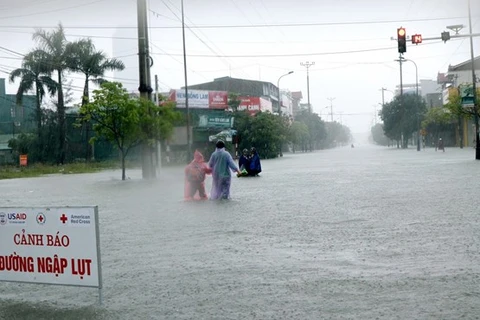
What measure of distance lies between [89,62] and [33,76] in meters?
4.72

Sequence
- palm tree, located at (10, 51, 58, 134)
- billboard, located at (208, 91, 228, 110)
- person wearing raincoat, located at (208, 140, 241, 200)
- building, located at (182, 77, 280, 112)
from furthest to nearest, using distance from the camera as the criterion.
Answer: building, located at (182, 77, 280, 112), billboard, located at (208, 91, 228, 110), palm tree, located at (10, 51, 58, 134), person wearing raincoat, located at (208, 140, 241, 200)

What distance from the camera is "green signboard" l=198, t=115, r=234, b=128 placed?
62.5m

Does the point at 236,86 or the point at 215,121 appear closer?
the point at 215,121

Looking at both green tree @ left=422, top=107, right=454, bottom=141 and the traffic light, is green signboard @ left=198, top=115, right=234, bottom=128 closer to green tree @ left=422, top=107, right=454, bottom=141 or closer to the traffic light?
green tree @ left=422, top=107, right=454, bottom=141

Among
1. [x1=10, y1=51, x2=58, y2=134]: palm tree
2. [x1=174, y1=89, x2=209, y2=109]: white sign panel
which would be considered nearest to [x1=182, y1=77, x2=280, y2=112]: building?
[x1=174, y1=89, x2=209, y2=109]: white sign panel


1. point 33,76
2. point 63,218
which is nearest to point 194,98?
point 33,76

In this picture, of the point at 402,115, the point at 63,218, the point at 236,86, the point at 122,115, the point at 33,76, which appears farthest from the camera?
the point at 402,115

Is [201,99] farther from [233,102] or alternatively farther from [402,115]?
[402,115]

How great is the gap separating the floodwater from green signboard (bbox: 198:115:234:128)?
4840 centimetres

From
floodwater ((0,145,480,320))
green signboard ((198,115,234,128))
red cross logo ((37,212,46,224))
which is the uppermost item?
green signboard ((198,115,234,128))

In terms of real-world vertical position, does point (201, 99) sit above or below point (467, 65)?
below

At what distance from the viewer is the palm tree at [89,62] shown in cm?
5312

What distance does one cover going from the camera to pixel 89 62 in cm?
5300

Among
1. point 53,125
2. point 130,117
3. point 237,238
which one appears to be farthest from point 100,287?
point 53,125
